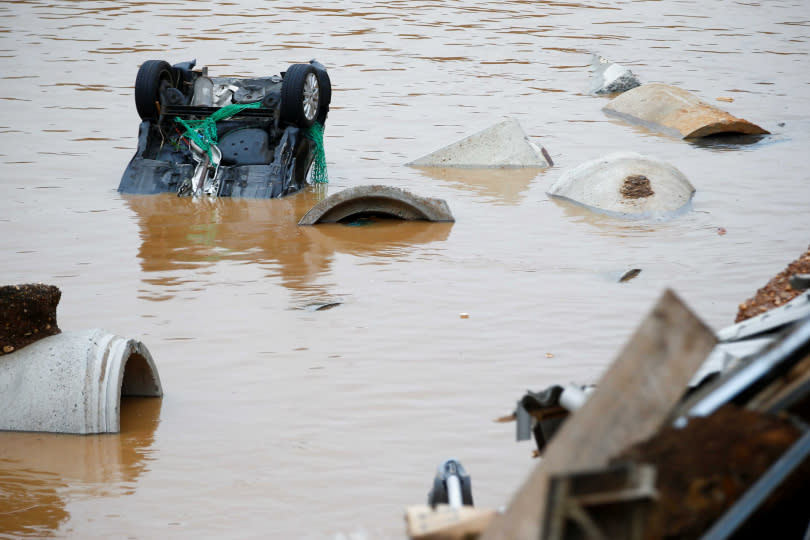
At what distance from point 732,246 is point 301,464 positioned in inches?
227

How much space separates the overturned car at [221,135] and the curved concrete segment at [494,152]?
2.18 m

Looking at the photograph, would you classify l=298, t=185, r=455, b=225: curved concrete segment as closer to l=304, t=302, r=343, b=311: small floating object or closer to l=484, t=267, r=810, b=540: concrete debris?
l=304, t=302, r=343, b=311: small floating object

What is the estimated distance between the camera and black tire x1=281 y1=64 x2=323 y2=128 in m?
11.1

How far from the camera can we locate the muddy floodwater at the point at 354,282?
204 inches

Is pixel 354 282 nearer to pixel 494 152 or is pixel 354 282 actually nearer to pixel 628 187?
pixel 628 187

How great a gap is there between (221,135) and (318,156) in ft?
3.93

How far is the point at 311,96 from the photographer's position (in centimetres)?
1147

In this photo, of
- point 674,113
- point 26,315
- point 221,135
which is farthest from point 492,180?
point 26,315

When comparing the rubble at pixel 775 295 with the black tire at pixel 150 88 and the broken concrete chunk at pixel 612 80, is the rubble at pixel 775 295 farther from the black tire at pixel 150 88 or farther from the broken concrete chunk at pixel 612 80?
the broken concrete chunk at pixel 612 80

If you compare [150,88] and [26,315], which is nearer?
[26,315]

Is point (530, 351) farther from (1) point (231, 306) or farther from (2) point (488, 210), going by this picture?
(2) point (488, 210)

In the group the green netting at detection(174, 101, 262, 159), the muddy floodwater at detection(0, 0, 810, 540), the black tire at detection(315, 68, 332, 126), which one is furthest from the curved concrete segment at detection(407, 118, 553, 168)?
the green netting at detection(174, 101, 262, 159)

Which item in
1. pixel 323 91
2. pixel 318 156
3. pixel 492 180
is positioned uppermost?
pixel 323 91

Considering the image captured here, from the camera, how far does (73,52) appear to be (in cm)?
2295
